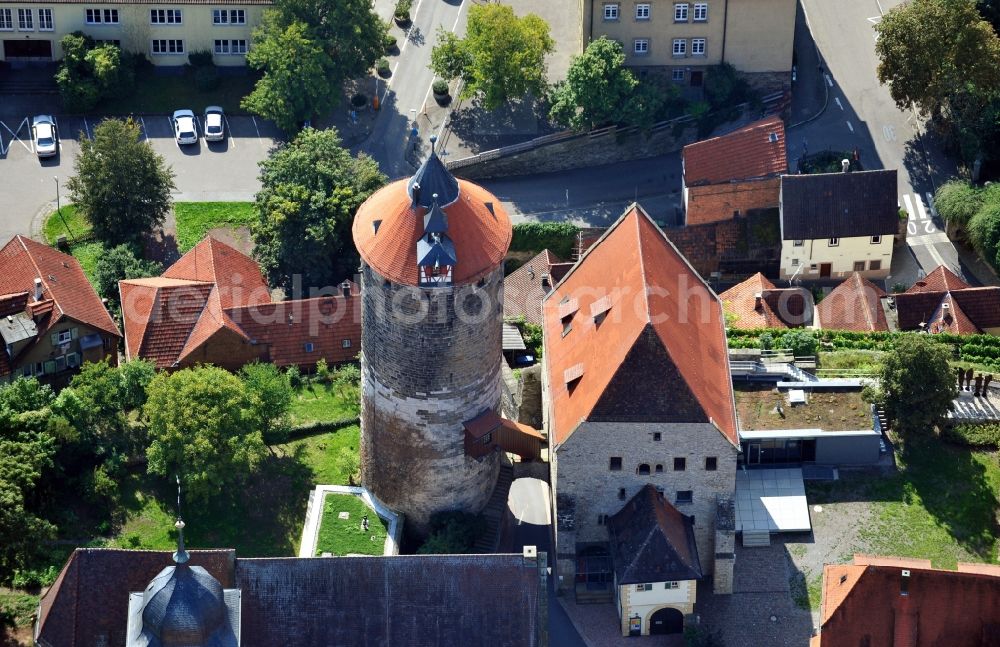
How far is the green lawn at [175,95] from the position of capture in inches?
6068

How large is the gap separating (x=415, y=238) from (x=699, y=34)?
54.3 m

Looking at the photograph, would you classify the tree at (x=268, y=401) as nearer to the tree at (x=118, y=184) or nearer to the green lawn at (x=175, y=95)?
the tree at (x=118, y=184)

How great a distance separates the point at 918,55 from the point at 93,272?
200 feet

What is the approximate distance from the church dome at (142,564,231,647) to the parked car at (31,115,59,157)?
206 ft

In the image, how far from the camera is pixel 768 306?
451 ft

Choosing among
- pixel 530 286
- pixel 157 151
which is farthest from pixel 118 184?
pixel 530 286

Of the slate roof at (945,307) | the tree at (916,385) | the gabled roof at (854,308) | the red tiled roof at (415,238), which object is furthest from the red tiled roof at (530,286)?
the red tiled roof at (415,238)

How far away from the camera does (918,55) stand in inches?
5723

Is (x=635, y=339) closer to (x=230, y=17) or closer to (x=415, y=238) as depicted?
(x=415, y=238)

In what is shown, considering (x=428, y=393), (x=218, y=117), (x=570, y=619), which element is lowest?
(x=570, y=619)

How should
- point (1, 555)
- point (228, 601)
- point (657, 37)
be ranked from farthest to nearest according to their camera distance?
point (657, 37) < point (1, 555) < point (228, 601)

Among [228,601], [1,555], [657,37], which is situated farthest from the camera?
[657,37]

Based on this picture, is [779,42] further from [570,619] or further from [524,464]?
[570,619]

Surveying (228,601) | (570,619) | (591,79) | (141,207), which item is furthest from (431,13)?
(228,601)
